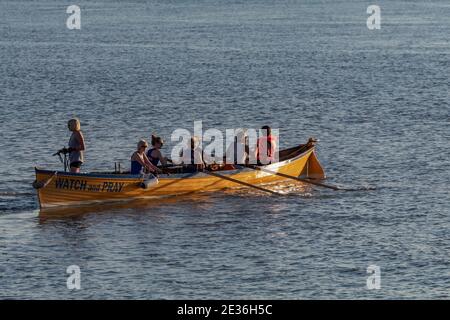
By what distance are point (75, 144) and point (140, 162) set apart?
233 cm

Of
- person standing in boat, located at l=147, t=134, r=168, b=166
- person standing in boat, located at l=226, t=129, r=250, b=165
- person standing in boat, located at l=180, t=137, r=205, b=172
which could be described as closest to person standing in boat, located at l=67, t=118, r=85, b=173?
person standing in boat, located at l=147, t=134, r=168, b=166

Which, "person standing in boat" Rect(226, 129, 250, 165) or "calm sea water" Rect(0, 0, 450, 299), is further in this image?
"person standing in boat" Rect(226, 129, 250, 165)

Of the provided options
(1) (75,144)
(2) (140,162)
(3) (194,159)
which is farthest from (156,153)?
(1) (75,144)

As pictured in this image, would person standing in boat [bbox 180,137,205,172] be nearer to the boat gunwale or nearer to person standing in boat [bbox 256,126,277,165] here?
the boat gunwale

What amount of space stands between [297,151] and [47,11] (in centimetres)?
9848

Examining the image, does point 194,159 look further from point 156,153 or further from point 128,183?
point 128,183

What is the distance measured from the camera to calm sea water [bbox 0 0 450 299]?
106 feet

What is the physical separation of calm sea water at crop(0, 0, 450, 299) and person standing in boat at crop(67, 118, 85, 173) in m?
1.82

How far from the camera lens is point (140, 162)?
1535 inches

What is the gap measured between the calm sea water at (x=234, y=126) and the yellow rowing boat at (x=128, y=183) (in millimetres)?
478

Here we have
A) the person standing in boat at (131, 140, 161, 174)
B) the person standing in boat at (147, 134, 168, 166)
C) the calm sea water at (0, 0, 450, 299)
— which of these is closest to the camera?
the calm sea water at (0, 0, 450, 299)

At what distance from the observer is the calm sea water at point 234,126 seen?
3219 cm

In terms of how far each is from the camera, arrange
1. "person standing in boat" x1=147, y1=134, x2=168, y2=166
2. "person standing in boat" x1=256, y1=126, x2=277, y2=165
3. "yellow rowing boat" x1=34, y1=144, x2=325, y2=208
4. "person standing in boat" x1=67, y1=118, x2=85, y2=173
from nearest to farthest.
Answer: "yellow rowing boat" x1=34, y1=144, x2=325, y2=208 < "person standing in boat" x1=67, y1=118, x2=85, y2=173 < "person standing in boat" x1=147, y1=134, x2=168, y2=166 < "person standing in boat" x1=256, y1=126, x2=277, y2=165
